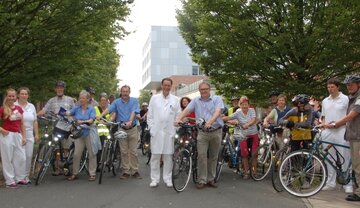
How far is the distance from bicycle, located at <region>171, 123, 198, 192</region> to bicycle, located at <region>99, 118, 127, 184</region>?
121cm

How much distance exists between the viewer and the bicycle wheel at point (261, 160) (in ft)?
31.0

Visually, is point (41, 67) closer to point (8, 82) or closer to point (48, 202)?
point (8, 82)

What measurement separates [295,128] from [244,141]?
147cm

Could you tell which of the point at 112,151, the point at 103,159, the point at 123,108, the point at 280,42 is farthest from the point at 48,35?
the point at 280,42

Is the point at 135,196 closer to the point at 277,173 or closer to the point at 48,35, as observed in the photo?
the point at 277,173

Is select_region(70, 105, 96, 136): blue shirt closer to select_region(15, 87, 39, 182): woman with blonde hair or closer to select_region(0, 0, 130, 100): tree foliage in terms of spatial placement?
select_region(15, 87, 39, 182): woman with blonde hair

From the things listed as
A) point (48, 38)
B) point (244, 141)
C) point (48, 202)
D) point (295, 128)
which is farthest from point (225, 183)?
point (48, 38)

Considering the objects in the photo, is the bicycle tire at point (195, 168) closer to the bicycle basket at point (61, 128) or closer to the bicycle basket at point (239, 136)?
the bicycle basket at point (239, 136)

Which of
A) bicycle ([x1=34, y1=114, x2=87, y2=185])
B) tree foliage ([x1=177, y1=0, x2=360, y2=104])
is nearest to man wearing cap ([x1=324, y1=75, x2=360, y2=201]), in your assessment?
bicycle ([x1=34, y1=114, x2=87, y2=185])

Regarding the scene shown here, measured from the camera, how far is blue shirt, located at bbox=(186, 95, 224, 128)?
27.8ft

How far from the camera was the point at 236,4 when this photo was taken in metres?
13.2

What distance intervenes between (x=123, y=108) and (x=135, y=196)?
95.3 inches

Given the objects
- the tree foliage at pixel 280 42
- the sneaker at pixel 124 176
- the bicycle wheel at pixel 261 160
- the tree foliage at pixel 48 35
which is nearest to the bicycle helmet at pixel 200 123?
the bicycle wheel at pixel 261 160

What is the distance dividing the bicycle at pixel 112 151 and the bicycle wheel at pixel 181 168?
157cm
